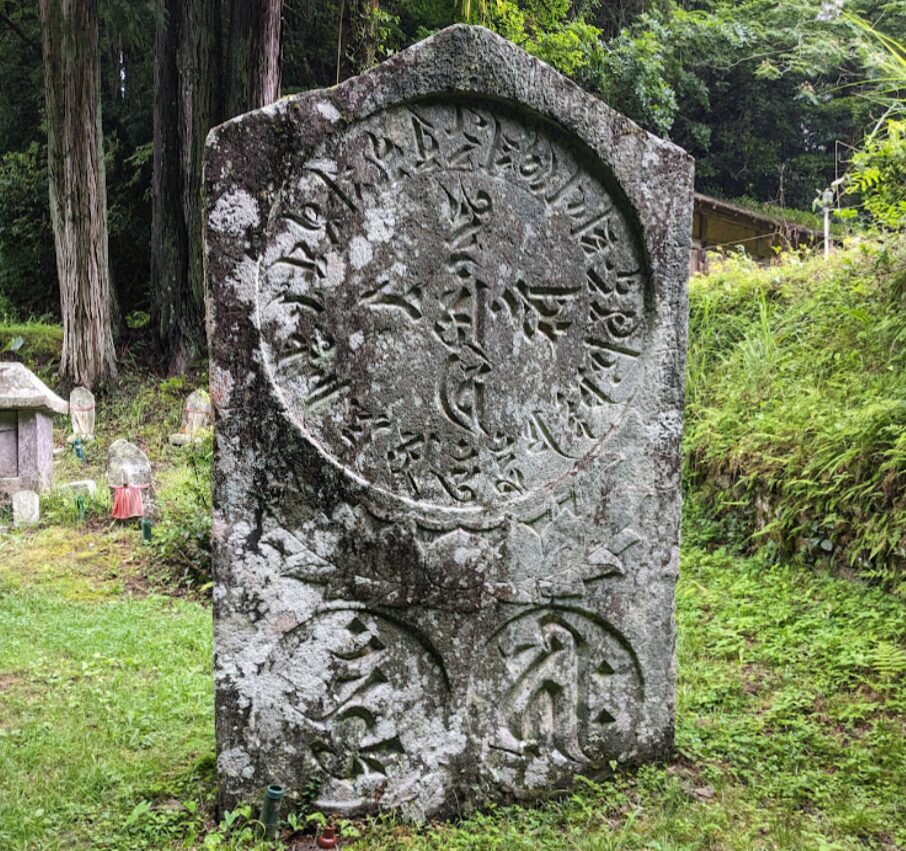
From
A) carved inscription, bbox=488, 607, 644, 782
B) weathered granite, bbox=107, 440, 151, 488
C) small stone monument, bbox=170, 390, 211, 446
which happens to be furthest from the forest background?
weathered granite, bbox=107, 440, 151, 488

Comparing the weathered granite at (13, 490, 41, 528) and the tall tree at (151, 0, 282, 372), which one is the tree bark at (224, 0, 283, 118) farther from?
the weathered granite at (13, 490, 41, 528)

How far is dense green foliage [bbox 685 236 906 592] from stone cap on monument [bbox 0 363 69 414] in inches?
215

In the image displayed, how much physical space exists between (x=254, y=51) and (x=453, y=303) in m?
8.64

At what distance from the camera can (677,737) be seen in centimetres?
328

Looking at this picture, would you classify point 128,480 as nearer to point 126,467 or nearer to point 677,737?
point 126,467

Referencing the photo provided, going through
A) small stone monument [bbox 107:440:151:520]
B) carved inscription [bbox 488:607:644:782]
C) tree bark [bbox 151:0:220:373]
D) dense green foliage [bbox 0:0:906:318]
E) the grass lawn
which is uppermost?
dense green foliage [bbox 0:0:906:318]

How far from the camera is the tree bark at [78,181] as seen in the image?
1083 centimetres

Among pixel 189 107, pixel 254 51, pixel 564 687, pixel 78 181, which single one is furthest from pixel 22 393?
pixel 564 687

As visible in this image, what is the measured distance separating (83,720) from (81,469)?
20.2 feet

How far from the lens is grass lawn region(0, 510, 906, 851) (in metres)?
2.66

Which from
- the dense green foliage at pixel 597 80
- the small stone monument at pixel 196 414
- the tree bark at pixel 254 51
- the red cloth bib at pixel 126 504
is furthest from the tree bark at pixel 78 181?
the red cloth bib at pixel 126 504

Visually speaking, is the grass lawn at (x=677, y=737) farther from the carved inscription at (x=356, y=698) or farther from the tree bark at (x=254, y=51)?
the tree bark at (x=254, y=51)

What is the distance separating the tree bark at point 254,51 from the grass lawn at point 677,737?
23.6 ft

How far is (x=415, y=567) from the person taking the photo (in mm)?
2781
